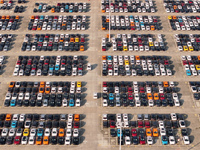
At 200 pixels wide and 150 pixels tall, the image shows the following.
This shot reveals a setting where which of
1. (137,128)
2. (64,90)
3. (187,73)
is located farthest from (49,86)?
(187,73)

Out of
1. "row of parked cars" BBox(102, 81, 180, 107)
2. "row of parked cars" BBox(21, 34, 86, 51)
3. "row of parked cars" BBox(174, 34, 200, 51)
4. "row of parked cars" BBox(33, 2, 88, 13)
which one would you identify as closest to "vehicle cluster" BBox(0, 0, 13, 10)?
"row of parked cars" BBox(33, 2, 88, 13)

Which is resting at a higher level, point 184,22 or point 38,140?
point 184,22

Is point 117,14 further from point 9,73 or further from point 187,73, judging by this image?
point 9,73

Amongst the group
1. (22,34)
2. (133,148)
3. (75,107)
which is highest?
(22,34)

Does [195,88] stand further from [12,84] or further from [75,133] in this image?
[12,84]

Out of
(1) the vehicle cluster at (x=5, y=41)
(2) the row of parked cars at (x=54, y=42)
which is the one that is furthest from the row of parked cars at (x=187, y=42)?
(1) the vehicle cluster at (x=5, y=41)

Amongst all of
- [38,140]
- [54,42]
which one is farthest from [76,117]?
[54,42]

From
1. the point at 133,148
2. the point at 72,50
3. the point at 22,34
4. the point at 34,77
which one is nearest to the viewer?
the point at 133,148

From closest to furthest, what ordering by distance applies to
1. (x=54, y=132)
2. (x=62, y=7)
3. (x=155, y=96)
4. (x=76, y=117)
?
(x=54, y=132)
(x=76, y=117)
(x=155, y=96)
(x=62, y=7)
